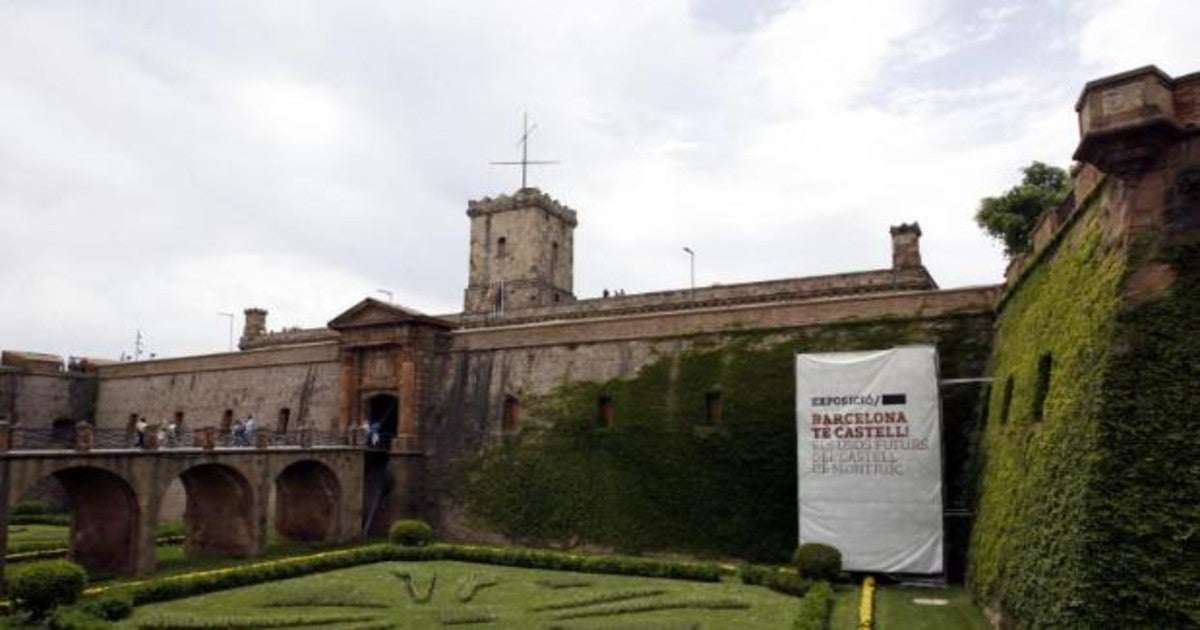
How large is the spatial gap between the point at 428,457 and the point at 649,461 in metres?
8.95

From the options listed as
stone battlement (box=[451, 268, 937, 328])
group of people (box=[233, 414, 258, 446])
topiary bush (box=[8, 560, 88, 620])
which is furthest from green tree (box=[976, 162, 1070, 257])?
topiary bush (box=[8, 560, 88, 620])

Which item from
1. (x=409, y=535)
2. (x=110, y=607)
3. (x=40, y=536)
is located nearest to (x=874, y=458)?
(x=409, y=535)

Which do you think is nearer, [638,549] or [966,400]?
[966,400]

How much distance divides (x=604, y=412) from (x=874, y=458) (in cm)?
934

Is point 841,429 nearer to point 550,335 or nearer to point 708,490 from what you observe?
point 708,490

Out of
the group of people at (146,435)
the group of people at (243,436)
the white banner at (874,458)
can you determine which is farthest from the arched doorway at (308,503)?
the white banner at (874,458)

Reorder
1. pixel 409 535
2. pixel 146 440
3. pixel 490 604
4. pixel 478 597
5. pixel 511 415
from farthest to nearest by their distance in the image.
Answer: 1. pixel 511 415
2. pixel 409 535
3. pixel 146 440
4. pixel 478 597
5. pixel 490 604

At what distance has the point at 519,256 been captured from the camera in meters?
46.1

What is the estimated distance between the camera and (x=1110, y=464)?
424 inches

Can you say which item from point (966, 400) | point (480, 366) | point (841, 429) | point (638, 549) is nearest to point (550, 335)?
point (480, 366)

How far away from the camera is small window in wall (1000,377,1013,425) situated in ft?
57.0

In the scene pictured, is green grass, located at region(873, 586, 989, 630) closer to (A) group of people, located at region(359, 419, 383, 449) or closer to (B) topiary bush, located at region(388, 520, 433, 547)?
(B) topiary bush, located at region(388, 520, 433, 547)

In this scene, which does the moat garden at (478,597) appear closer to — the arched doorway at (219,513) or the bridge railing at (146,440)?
the arched doorway at (219,513)

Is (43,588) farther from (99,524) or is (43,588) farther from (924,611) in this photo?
(924,611)
